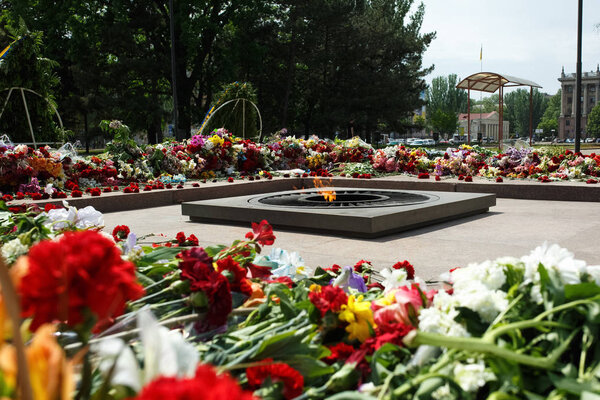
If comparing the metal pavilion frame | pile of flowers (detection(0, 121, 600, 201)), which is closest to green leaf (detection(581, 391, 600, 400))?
pile of flowers (detection(0, 121, 600, 201))

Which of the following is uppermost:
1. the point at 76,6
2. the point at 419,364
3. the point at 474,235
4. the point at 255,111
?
the point at 76,6

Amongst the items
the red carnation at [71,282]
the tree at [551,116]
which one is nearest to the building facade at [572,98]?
the tree at [551,116]

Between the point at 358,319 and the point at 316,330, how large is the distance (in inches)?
4.7

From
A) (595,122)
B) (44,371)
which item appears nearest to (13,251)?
(44,371)

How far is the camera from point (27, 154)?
930cm

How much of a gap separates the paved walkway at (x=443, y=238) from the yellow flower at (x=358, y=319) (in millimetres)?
2745

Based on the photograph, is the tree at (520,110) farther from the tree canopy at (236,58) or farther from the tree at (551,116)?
the tree canopy at (236,58)

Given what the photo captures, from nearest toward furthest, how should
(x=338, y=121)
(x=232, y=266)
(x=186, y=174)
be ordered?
(x=232, y=266) < (x=186, y=174) < (x=338, y=121)

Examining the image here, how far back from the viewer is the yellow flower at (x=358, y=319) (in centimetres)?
150

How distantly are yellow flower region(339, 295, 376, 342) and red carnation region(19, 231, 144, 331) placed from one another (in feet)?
2.59

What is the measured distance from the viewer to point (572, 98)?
431 feet

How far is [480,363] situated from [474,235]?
511 cm

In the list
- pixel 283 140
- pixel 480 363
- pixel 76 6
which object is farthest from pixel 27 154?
pixel 76 6

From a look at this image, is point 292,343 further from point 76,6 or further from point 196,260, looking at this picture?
point 76,6
